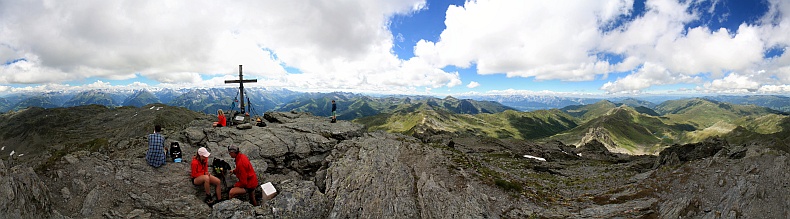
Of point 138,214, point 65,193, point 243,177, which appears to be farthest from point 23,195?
point 243,177

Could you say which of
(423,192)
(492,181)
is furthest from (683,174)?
(423,192)

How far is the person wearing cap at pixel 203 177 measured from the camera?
15867 mm

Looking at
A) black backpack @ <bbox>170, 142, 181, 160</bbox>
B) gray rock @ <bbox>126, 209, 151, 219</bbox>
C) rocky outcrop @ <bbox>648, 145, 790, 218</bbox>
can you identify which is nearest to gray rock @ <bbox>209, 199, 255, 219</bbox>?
gray rock @ <bbox>126, 209, 151, 219</bbox>

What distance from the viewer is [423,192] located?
18000 mm

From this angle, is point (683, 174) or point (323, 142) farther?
point (323, 142)

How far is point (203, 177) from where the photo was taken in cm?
1603

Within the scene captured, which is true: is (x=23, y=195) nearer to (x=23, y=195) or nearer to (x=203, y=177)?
(x=23, y=195)

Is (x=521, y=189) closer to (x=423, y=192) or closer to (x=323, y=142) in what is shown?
(x=423, y=192)

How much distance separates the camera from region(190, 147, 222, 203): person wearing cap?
15.9m

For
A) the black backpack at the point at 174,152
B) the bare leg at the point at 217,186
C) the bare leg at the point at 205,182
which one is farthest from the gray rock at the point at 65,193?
the bare leg at the point at 217,186

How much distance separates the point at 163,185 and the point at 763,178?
3334 centimetres

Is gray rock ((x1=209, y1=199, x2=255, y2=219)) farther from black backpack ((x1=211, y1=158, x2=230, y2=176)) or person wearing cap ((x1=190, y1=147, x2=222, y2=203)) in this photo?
black backpack ((x1=211, y1=158, x2=230, y2=176))

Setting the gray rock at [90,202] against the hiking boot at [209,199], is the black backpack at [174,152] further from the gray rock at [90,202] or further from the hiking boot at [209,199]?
the hiking boot at [209,199]

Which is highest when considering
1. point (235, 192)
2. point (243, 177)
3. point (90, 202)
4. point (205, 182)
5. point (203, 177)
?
point (243, 177)
